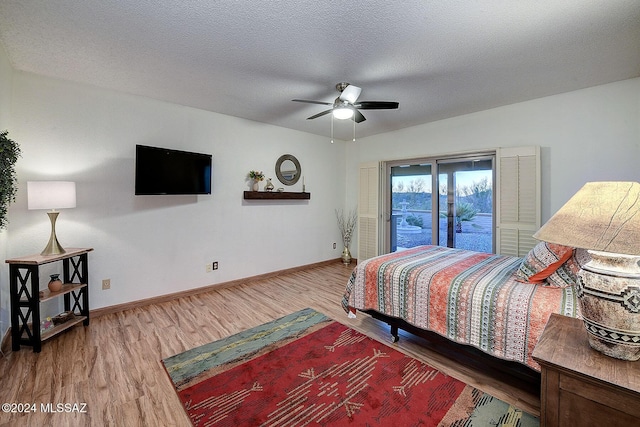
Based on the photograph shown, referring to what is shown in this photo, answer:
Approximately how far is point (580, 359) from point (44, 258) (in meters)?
3.75

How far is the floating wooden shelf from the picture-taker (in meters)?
4.20

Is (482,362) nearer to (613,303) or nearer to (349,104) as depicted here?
(613,303)

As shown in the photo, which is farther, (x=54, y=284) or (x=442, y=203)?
(x=442, y=203)

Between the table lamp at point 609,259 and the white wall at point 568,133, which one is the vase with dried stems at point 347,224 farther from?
the table lamp at point 609,259

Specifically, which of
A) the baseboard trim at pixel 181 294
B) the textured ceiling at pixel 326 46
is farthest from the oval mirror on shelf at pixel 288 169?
the baseboard trim at pixel 181 294

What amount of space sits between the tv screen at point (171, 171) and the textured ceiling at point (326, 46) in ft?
2.33

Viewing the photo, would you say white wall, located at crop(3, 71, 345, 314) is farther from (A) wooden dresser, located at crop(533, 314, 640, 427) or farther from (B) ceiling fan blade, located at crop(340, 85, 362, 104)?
(A) wooden dresser, located at crop(533, 314, 640, 427)

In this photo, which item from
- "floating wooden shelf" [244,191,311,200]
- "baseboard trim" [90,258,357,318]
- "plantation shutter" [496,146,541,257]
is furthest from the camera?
"floating wooden shelf" [244,191,311,200]

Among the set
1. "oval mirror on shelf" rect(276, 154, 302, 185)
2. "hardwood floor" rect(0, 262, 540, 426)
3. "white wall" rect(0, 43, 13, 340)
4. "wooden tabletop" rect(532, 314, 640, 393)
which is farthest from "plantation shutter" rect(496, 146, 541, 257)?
"white wall" rect(0, 43, 13, 340)

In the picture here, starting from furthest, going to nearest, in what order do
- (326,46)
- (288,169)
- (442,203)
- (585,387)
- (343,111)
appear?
(288,169)
(442,203)
(343,111)
(326,46)
(585,387)

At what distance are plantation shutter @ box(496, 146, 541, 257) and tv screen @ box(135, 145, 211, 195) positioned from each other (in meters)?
3.93

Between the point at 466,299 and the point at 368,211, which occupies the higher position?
the point at 368,211

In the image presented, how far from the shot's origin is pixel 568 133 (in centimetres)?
318

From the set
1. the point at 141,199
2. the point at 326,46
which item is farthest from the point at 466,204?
the point at 141,199
